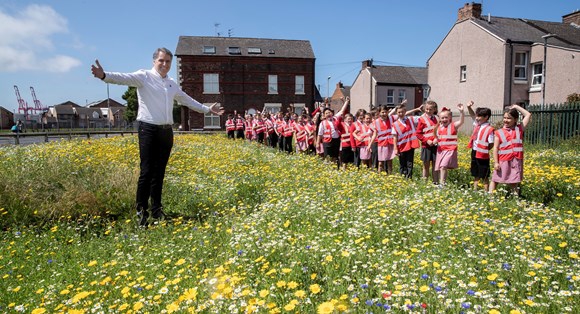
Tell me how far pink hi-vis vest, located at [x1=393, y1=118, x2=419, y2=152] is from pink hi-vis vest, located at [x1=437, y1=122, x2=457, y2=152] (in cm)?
88

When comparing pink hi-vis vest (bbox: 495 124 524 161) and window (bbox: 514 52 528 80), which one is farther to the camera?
window (bbox: 514 52 528 80)

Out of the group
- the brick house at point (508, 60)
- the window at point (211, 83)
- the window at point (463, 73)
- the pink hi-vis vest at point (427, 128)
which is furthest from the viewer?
the window at point (211, 83)

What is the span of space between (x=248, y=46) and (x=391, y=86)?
59.7 ft

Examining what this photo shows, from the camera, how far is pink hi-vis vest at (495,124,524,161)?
6820mm

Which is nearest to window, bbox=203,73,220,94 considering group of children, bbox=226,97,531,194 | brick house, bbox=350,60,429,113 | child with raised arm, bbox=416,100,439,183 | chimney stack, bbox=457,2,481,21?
brick house, bbox=350,60,429,113

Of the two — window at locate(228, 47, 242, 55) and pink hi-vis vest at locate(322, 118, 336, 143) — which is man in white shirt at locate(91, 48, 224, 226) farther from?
window at locate(228, 47, 242, 55)

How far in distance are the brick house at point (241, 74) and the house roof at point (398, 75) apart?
9174mm

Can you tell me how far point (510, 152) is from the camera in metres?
6.84

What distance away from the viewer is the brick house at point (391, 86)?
1908 inches

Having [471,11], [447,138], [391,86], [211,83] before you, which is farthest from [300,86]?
→ [447,138]

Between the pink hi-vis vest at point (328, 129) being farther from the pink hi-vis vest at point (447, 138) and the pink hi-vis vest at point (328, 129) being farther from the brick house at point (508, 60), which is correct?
the brick house at point (508, 60)

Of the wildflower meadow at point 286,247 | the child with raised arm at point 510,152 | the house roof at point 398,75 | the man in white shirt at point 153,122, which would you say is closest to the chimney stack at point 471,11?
the house roof at point 398,75

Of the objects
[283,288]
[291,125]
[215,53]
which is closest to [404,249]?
[283,288]

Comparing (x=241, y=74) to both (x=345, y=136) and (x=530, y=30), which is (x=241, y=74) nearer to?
(x=530, y=30)
